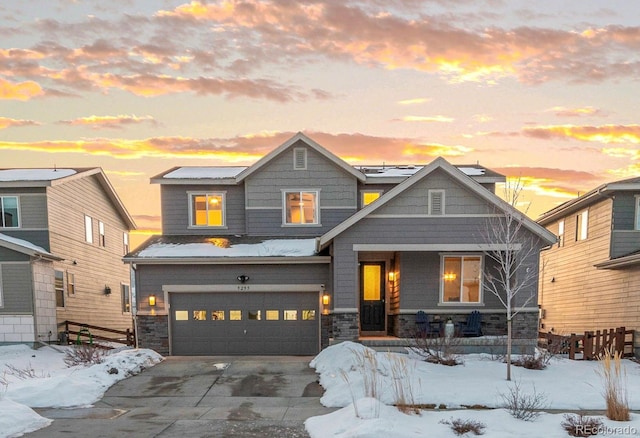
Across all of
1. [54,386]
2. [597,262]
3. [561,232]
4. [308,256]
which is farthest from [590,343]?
[54,386]

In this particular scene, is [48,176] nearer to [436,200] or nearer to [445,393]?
[436,200]

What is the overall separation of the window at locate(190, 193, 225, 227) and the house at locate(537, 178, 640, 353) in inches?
560

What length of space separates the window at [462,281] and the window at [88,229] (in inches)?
695

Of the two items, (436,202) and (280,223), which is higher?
(436,202)

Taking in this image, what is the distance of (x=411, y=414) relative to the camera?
287 inches

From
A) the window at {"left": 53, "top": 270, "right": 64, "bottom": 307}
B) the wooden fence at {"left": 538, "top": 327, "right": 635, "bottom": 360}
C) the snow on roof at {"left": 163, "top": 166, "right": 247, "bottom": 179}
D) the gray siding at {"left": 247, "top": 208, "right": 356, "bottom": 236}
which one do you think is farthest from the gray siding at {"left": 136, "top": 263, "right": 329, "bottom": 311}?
the wooden fence at {"left": 538, "top": 327, "right": 635, "bottom": 360}

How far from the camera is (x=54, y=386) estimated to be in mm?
9375

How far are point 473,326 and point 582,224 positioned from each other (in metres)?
8.94

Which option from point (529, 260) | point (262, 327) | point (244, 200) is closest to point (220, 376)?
point (262, 327)

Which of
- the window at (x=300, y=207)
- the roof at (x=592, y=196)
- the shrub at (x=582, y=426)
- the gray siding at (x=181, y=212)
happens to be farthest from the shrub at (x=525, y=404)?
the gray siding at (x=181, y=212)

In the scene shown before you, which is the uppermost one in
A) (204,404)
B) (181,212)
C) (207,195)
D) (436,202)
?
(207,195)

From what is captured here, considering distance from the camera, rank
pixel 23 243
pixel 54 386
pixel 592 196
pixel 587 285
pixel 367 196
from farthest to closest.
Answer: pixel 587 285 → pixel 367 196 → pixel 23 243 → pixel 592 196 → pixel 54 386

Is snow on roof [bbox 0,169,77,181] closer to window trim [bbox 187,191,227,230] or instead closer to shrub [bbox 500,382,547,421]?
window trim [bbox 187,191,227,230]

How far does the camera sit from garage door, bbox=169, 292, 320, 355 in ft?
50.5
